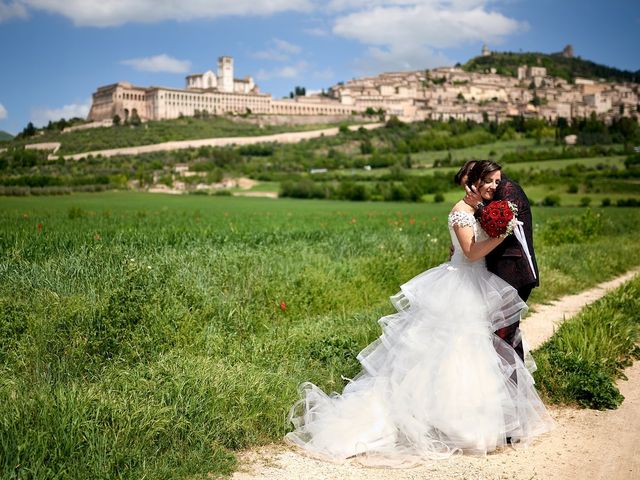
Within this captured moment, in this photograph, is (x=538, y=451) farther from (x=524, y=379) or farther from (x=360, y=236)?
(x=360, y=236)

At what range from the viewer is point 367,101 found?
167750 mm

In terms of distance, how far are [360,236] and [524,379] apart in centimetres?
1020

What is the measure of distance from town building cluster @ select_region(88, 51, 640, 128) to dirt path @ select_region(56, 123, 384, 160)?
28.6 metres

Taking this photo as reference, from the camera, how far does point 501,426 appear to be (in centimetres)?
512

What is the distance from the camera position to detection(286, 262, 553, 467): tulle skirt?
5.06 meters

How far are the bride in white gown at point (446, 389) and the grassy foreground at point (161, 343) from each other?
627 mm

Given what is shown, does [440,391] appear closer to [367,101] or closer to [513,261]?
[513,261]

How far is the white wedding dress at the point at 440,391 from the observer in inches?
199

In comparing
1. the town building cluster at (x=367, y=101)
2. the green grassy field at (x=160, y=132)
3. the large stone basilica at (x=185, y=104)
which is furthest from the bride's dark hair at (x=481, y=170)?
the large stone basilica at (x=185, y=104)

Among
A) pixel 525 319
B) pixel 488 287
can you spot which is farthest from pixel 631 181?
pixel 488 287

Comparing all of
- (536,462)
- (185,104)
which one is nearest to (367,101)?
(185,104)

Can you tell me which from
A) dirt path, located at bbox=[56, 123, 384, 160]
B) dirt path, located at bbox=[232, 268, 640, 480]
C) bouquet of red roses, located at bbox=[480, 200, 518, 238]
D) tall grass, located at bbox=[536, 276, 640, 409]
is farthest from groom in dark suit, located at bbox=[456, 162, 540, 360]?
dirt path, located at bbox=[56, 123, 384, 160]

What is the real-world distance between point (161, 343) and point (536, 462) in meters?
4.18

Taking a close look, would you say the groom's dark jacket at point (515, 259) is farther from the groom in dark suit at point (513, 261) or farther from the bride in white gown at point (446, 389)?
the bride in white gown at point (446, 389)
